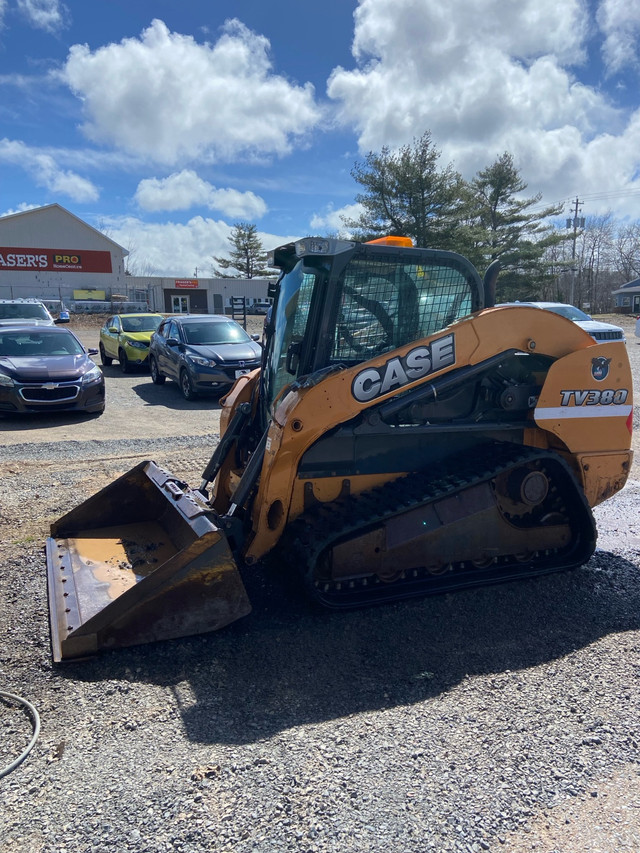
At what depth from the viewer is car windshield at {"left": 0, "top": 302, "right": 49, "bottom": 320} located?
17531 mm

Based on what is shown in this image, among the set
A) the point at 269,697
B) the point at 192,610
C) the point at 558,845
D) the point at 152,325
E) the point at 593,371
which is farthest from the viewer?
Result: the point at 152,325

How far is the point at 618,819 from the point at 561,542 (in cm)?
240

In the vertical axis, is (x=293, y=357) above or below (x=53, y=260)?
below

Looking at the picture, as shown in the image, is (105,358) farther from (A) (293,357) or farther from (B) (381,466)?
(B) (381,466)

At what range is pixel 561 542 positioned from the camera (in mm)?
4719

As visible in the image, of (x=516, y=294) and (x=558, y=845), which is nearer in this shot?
(x=558, y=845)

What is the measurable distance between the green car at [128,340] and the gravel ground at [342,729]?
41.2ft

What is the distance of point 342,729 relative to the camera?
304 cm

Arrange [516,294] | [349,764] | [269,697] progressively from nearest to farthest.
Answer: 1. [349,764]
2. [269,697]
3. [516,294]

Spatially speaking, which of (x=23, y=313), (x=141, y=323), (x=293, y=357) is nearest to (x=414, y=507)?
(x=293, y=357)

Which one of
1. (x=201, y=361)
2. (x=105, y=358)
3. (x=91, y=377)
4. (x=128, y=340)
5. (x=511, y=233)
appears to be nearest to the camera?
(x=91, y=377)

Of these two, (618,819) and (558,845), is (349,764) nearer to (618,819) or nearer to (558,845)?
(558,845)

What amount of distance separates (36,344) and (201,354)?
3.08 metres

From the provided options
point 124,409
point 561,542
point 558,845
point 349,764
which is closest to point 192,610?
point 349,764
